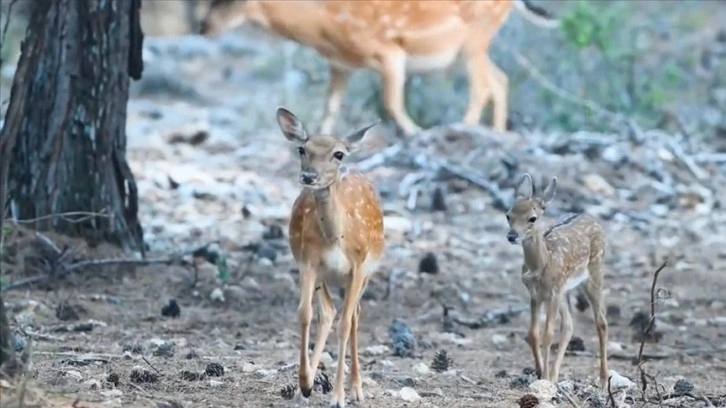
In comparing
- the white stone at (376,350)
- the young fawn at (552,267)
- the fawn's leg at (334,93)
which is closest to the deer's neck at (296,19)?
the fawn's leg at (334,93)

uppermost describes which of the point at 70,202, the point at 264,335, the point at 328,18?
the point at 328,18

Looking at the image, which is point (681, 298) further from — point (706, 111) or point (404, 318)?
point (706, 111)

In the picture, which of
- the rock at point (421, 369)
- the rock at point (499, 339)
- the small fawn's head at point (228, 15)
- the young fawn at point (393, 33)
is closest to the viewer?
the rock at point (421, 369)

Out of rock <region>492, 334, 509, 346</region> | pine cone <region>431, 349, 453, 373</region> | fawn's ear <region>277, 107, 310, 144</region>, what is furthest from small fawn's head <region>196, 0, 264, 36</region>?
fawn's ear <region>277, 107, 310, 144</region>

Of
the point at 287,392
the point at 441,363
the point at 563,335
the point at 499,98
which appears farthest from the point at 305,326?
the point at 499,98

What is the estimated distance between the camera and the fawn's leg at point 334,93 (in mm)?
14922

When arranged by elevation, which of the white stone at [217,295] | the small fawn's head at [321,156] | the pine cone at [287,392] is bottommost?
the pine cone at [287,392]

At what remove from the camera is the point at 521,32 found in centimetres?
1677

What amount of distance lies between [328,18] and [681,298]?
5.67 m

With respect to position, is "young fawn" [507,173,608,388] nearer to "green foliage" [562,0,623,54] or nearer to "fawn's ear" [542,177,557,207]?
"fawn's ear" [542,177,557,207]

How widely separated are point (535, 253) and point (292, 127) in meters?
1.39

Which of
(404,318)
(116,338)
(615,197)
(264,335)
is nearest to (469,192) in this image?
(615,197)

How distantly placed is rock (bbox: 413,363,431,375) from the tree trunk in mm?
2444

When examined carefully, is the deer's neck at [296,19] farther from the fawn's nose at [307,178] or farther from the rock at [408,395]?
the fawn's nose at [307,178]
